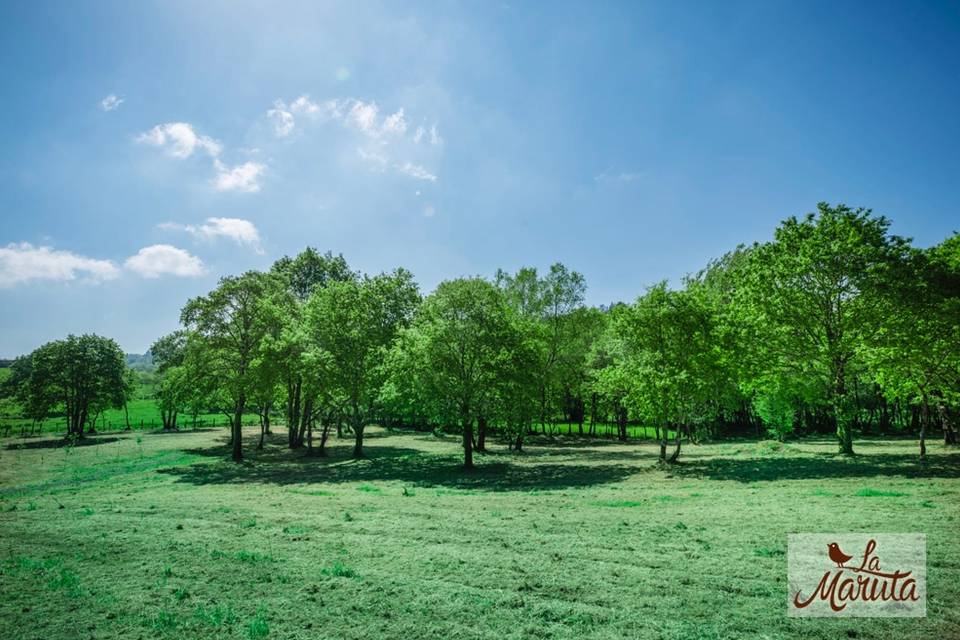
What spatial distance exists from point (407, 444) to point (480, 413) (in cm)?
2174

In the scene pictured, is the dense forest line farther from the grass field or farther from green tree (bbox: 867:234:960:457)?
the grass field

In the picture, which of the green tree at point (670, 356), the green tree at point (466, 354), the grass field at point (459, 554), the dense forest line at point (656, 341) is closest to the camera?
the grass field at point (459, 554)

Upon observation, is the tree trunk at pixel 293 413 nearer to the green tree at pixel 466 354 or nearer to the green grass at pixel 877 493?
the green tree at pixel 466 354

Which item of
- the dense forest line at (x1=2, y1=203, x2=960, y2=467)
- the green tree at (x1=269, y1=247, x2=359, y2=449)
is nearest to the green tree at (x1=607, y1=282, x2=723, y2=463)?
the dense forest line at (x1=2, y1=203, x2=960, y2=467)

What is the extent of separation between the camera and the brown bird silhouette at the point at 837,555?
10448 millimetres

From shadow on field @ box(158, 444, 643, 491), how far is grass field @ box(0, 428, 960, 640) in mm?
844

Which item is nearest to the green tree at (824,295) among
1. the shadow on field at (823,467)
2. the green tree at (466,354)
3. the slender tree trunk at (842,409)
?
the slender tree trunk at (842,409)

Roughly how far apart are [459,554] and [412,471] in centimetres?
1985

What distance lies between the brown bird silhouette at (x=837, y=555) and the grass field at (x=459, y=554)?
41.2 inches

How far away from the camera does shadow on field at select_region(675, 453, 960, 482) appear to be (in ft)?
73.8

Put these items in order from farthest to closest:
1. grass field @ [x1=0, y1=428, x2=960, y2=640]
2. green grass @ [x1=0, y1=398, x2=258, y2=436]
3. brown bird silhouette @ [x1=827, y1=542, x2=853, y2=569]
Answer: green grass @ [x1=0, y1=398, x2=258, y2=436]
brown bird silhouette @ [x1=827, y1=542, x2=853, y2=569]
grass field @ [x1=0, y1=428, x2=960, y2=640]

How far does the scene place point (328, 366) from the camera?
3484cm

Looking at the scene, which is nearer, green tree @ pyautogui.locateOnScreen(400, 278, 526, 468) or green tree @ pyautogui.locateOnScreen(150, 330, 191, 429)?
green tree @ pyautogui.locateOnScreen(400, 278, 526, 468)

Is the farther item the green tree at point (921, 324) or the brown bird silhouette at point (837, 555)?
the green tree at point (921, 324)
